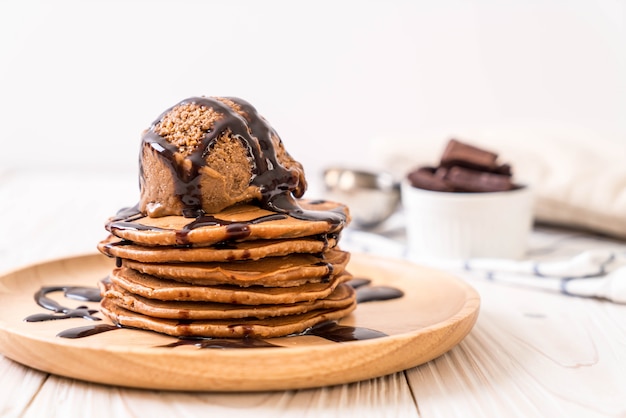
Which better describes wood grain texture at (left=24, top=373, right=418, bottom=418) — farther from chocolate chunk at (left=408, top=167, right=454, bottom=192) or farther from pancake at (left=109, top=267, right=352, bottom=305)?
chocolate chunk at (left=408, top=167, right=454, bottom=192)

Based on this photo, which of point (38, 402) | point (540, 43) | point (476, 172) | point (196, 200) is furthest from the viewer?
point (540, 43)

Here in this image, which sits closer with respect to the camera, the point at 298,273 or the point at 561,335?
the point at 298,273

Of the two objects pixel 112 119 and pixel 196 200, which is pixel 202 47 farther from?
pixel 196 200

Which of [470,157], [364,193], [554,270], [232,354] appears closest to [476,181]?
[470,157]

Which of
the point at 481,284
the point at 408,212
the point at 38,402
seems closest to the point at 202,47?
the point at 408,212

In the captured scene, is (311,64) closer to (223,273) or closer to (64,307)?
(64,307)

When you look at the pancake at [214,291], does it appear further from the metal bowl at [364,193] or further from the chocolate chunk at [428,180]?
the metal bowl at [364,193]
